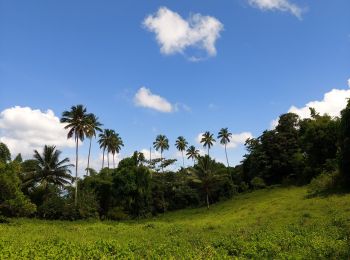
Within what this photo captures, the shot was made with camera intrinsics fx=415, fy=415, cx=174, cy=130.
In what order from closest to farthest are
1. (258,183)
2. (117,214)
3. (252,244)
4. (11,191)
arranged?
(252,244)
(11,191)
(117,214)
(258,183)

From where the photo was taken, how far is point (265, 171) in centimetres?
7025

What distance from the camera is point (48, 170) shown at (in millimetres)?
60875

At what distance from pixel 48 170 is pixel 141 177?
13.8 metres

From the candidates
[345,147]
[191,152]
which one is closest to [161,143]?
[191,152]

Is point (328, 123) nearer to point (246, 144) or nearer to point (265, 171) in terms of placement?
point (265, 171)

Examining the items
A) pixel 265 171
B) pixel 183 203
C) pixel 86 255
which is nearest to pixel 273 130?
pixel 265 171

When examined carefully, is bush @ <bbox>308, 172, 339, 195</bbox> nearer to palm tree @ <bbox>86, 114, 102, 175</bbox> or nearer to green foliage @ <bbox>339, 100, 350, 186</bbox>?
green foliage @ <bbox>339, 100, 350, 186</bbox>

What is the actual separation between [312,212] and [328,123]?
24114mm

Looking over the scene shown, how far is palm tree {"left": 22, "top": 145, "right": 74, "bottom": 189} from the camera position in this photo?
199 ft

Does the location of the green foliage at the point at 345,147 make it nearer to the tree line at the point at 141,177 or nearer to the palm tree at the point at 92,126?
the tree line at the point at 141,177

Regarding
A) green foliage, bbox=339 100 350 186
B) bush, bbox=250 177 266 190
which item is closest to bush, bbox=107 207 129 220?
bush, bbox=250 177 266 190

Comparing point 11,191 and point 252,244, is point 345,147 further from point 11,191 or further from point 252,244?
point 11,191

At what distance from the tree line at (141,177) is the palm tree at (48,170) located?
14mm

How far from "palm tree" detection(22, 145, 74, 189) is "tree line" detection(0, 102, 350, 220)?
0.01 m
